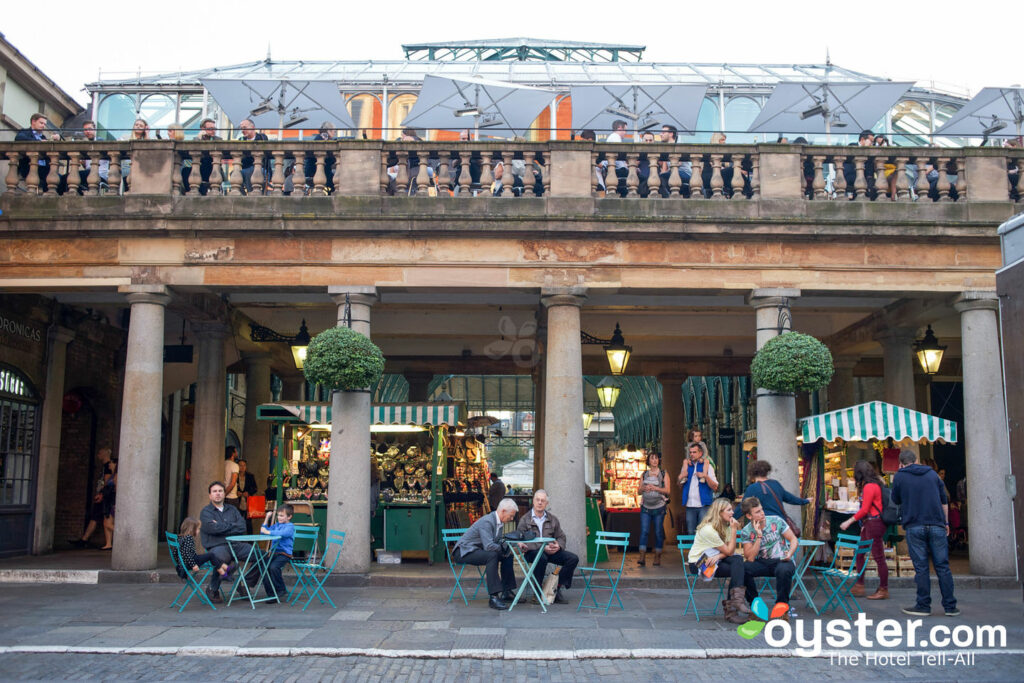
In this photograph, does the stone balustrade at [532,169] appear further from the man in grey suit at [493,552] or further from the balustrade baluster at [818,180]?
the man in grey suit at [493,552]

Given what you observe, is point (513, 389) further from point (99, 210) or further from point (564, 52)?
point (99, 210)

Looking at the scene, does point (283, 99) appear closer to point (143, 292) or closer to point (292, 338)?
point (292, 338)

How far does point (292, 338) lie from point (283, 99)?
377cm

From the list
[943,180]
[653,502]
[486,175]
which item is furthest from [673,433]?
[486,175]

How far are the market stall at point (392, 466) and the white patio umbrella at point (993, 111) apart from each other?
921cm

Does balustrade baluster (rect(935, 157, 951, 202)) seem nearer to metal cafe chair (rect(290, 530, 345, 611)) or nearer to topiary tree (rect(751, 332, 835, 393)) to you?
topiary tree (rect(751, 332, 835, 393))

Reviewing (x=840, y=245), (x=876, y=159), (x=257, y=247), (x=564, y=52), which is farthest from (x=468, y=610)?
(x=564, y=52)

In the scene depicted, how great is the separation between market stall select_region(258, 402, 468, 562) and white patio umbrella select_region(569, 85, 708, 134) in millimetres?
5574

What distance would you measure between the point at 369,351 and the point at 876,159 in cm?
677

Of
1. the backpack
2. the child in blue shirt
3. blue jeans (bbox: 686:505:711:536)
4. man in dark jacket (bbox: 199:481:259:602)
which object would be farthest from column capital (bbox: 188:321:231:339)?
the backpack

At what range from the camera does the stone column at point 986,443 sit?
11539 millimetres

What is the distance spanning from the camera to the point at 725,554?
8.70 m

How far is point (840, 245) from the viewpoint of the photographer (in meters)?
12.0

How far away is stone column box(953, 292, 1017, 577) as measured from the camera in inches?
454
